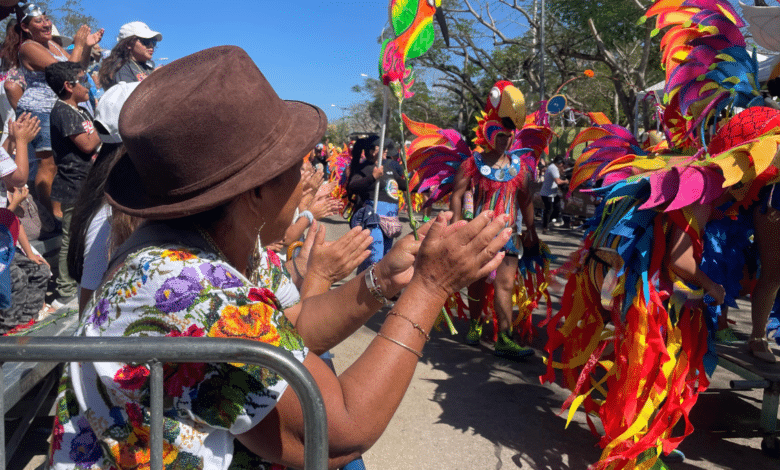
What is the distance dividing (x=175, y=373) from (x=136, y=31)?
135 inches

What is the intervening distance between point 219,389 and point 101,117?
1484mm

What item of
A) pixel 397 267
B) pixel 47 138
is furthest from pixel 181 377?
pixel 47 138

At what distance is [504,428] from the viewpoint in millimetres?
3355

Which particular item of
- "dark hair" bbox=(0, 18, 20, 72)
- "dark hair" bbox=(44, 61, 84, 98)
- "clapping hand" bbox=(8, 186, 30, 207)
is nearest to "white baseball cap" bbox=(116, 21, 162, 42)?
"dark hair" bbox=(44, 61, 84, 98)

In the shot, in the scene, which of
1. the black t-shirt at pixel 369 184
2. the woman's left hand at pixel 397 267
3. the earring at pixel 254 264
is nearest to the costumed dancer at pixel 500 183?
the black t-shirt at pixel 369 184

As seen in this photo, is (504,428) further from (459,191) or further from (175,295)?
(175,295)

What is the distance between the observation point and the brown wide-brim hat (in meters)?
0.99

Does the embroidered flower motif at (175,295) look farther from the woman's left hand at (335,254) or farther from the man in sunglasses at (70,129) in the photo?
the man in sunglasses at (70,129)

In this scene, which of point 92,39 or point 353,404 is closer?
point 353,404

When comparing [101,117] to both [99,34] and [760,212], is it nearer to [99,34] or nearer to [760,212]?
[760,212]

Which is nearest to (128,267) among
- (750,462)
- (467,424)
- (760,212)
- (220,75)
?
(220,75)

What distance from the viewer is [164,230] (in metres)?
1.09

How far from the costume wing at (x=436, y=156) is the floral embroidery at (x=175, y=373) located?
12.8ft

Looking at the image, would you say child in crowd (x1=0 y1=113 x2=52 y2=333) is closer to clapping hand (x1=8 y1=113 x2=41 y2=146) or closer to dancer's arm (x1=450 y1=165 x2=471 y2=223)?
clapping hand (x1=8 y1=113 x2=41 y2=146)
